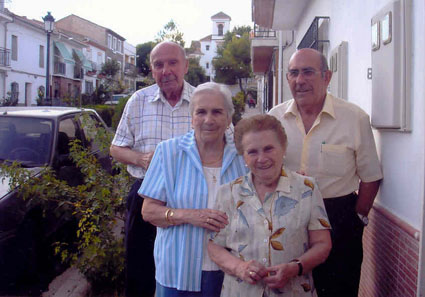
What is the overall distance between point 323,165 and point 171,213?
0.93 metres

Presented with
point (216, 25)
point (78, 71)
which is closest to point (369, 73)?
point (78, 71)

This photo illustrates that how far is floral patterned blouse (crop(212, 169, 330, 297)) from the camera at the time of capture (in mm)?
2139

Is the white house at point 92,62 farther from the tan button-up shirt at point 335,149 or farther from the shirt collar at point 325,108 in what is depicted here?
the tan button-up shirt at point 335,149

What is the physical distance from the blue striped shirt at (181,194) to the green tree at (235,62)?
51.4m

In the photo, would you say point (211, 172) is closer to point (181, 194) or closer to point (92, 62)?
point (181, 194)

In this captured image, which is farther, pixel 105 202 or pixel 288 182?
pixel 105 202

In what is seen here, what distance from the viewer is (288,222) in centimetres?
215

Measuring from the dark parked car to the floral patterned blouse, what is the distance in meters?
2.40

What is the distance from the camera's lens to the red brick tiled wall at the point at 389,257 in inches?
95.9

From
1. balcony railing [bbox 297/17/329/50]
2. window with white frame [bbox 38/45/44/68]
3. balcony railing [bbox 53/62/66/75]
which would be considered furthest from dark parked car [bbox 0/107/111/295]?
balcony railing [bbox 53/62/66/75]

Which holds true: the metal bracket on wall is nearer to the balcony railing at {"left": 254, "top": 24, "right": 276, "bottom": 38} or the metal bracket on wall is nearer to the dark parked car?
the dark parked car

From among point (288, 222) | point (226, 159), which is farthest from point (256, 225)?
point (226, 159)

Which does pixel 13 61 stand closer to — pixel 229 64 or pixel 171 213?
pixel 229 64

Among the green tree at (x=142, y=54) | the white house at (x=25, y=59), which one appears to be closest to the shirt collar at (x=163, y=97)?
the white house at (x=25, y=59)
